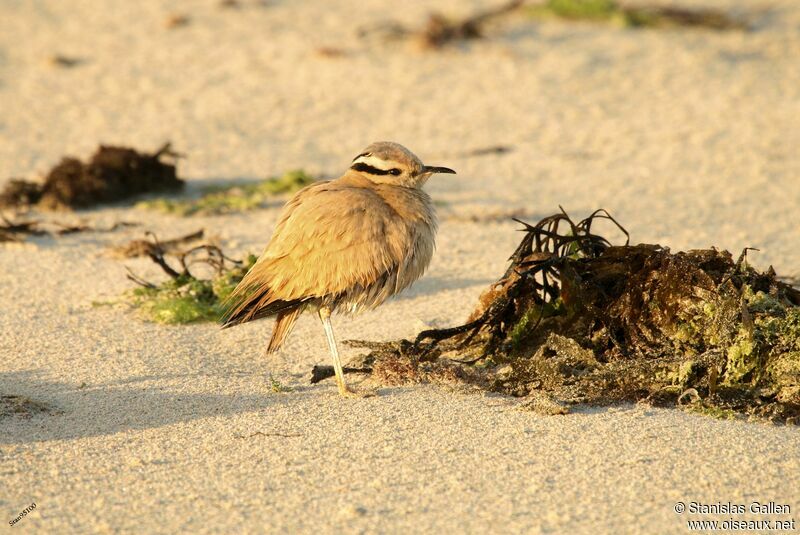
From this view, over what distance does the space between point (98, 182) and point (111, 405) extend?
4.71m

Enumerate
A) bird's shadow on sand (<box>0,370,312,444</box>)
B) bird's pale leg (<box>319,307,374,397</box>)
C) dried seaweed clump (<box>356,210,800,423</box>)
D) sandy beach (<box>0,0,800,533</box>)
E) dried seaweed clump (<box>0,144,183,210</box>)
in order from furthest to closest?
1. dried seaweed clump (<box>0,144,183,210</box>)
2. bird's pale leg (<box>319,307,374,397</box>)
3. dried seaweed clump (<box>356,210,800,423</box>)
4. bird's shadow on sand (<box>0,370,312,444</box>)
5. sandy beach (<box>0,0,800,533</box>)

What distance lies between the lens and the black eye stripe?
5.85 meters

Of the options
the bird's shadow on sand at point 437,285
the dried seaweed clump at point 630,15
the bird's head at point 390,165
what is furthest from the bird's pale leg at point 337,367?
the dried seaweed clump at point 630,15

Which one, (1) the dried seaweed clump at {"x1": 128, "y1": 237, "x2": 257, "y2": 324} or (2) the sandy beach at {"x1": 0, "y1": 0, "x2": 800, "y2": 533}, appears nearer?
(2) the sandy beach at {"x1": 0, "y1": 0, "x2": 800, "y2": 533}

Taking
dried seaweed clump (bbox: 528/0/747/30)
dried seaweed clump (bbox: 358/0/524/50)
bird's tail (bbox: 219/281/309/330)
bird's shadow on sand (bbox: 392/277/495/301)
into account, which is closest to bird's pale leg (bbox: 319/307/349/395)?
bird's tail (bbox: 219/281/309/330)

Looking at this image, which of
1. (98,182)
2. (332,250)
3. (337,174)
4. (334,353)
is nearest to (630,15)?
(337,174)

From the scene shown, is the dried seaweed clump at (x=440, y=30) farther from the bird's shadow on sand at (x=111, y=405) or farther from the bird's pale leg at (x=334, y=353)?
the bird's shadow on sand at (x=111, y=405)

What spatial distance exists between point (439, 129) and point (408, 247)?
20.1 feet

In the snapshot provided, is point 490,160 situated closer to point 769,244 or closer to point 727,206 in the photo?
point 727,206

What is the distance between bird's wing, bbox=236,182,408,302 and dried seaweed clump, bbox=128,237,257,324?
106cm

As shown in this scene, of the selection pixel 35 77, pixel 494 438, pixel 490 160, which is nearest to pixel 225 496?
pixel 494 438

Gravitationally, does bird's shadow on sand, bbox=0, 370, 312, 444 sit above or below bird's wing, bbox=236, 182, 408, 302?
below

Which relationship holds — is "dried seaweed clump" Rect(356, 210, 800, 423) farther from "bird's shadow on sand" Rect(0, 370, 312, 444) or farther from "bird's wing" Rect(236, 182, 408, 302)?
"bird's shadow on sand" Rect(0, 370, 312, 444)

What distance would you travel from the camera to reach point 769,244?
26.5 feet
